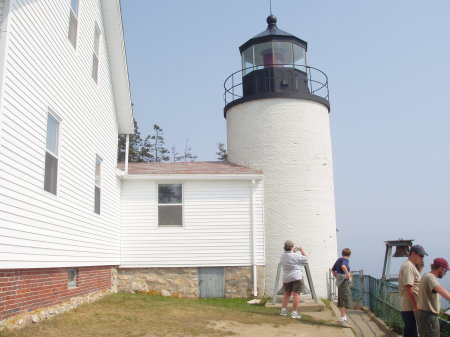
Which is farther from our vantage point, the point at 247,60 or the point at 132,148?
the point at 132,148

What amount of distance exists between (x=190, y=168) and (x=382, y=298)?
7.25m

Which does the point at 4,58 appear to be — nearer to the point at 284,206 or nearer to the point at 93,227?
the point at 93,227

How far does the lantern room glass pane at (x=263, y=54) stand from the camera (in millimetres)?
17359

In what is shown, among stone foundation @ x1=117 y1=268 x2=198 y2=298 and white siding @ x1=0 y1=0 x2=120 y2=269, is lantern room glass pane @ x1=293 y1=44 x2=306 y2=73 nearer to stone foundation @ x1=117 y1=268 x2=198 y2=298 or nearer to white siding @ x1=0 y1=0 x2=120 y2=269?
white siding @ x1=0 y1=0 x2=120 y2=269

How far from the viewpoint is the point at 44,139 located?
327 inches

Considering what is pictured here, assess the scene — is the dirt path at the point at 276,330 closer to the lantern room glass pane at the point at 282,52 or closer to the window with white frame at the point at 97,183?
the window with white frame at the point at 97,183

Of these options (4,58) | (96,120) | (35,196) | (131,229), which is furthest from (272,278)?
(4,58)

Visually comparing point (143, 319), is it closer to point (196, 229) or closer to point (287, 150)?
point (196, 229)

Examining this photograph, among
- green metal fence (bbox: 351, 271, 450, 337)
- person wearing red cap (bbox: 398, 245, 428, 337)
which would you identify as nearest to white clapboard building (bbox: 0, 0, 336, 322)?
green metal fence (bbox: 351, 271, 450, 337)

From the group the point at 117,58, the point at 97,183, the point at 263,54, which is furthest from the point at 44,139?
the point at 263,54

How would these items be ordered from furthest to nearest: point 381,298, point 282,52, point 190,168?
point 282,52
point 190,168
point 381,298

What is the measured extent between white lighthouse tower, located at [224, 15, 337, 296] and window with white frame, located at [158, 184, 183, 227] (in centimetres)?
272

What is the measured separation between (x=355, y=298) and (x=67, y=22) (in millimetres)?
11196

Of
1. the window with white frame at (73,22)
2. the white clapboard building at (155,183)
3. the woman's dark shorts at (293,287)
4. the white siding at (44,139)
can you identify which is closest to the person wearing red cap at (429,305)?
the woman's dark shorts at (293,287)
